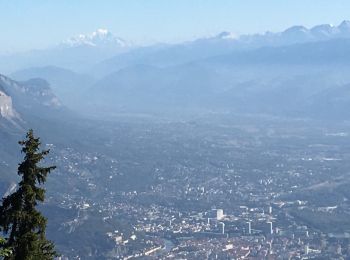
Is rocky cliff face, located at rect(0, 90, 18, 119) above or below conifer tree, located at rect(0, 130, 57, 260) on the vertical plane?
above

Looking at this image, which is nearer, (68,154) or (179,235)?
(179,235)

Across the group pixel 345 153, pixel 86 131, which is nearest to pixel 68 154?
pixel 86 131

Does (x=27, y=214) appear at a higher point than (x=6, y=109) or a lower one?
lower

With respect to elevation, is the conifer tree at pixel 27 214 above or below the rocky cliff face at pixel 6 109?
below

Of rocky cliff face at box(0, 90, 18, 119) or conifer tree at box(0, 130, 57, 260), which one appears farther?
rocky cliff face at box(0, 90, 18, 119)

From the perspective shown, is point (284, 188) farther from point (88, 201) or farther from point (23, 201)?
point (23, 201)

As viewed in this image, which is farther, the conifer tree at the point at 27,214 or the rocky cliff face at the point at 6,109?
the rocky cliff face at the point at 6,109

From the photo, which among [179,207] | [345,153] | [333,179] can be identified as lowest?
[179,207]

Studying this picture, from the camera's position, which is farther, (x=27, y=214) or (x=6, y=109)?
(x=6, y=109)
